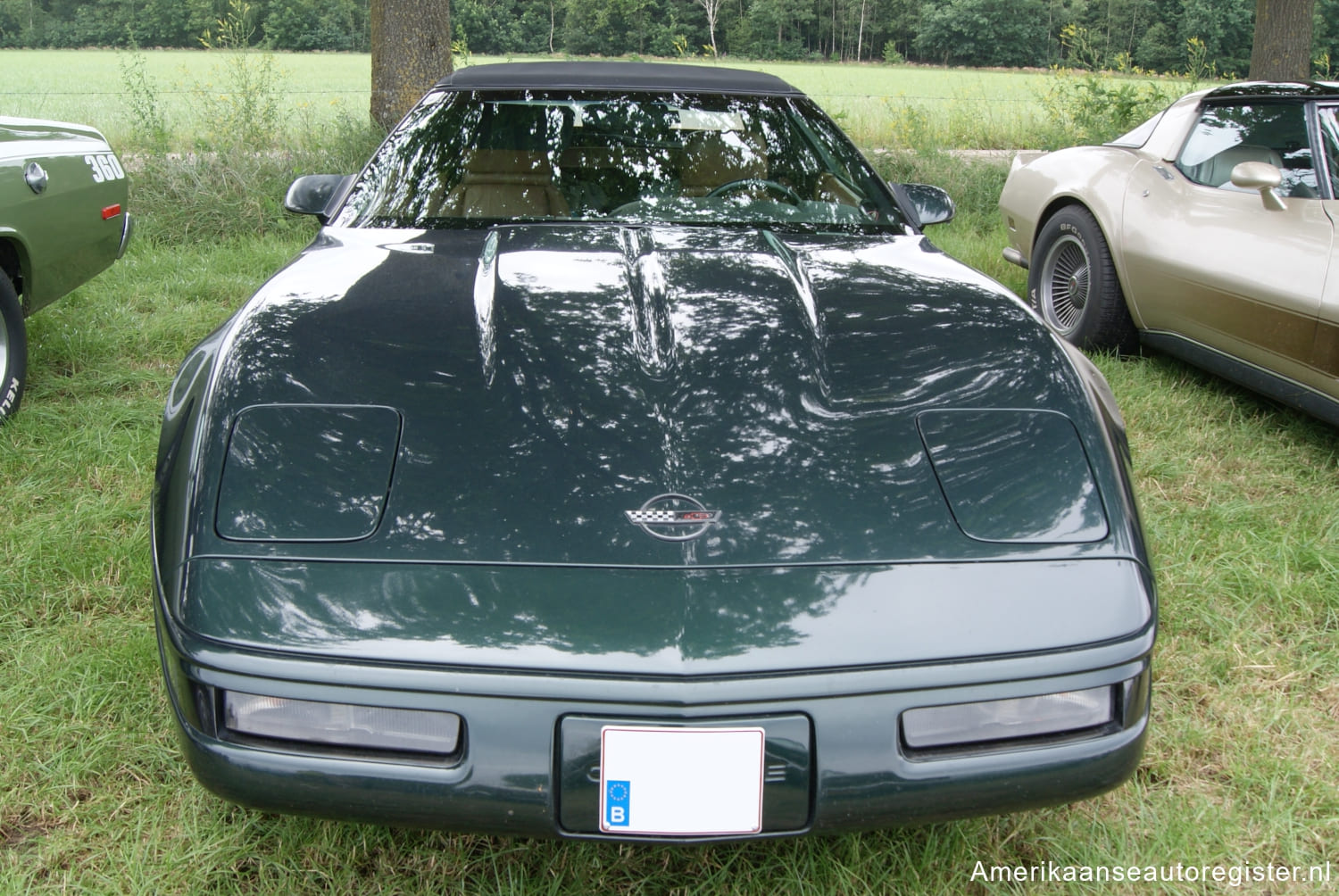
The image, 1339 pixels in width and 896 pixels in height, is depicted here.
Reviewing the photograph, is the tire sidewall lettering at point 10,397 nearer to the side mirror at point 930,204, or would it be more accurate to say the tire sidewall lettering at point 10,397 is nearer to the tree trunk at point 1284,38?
the side mirror at point 930,204

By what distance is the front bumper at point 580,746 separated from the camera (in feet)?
3.78

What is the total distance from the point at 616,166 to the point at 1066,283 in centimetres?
259

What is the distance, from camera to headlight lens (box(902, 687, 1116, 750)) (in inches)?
47.1

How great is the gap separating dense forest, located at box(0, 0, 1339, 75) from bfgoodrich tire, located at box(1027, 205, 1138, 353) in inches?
277

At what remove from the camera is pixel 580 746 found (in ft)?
3.77

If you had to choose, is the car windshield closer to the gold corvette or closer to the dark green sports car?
the dark green sports car

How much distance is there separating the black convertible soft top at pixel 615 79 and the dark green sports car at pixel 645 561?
96cm

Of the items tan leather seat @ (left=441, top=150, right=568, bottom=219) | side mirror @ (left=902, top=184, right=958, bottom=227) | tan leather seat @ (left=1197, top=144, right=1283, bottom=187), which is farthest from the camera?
tan leather seat @ (left=1197, top=144, right=1283, bottom=187)

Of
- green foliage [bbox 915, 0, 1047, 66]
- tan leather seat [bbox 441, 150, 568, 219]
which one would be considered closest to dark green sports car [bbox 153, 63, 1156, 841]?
tan leather seat [bbox 441, 150, 568, 219]

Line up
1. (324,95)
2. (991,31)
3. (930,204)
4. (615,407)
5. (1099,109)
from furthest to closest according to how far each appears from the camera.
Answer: (991,31) → (324,95) → (1099,109) → (930,204) → (615,407)

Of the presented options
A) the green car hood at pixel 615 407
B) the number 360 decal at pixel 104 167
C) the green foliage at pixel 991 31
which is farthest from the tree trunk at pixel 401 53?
the green foliage at pixel 991 31

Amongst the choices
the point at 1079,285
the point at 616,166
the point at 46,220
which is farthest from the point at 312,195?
the point at 1079,285

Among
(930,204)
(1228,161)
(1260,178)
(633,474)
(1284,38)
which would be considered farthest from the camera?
(1284,38)

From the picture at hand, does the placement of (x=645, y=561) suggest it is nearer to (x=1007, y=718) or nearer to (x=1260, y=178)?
(x=1007, y=718)
